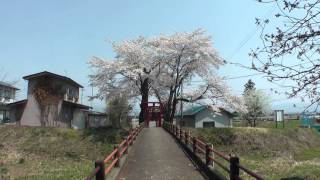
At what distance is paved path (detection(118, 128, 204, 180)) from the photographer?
52.3 feet

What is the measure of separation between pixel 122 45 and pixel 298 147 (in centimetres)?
2195

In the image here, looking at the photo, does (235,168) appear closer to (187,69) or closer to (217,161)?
(217,161)

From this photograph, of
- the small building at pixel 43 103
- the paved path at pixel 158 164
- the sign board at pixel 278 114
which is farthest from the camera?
the sign board at pixel 278 114

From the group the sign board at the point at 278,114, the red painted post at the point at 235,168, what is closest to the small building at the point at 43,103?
the sign board at the point at 278,114

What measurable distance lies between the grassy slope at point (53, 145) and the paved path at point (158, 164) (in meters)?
8.67

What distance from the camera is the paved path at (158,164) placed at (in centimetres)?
1593

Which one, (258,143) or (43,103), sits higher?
(43,103)

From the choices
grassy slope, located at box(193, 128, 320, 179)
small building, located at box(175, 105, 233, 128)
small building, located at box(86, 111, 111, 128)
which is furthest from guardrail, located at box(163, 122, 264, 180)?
small building, located at box(175, 105, 233, 128)

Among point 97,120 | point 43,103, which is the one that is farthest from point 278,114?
point 43,103

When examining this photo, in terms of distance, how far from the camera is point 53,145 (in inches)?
1539

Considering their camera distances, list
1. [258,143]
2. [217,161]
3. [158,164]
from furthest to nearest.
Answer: [258,143] → [158,164] → [217,161]

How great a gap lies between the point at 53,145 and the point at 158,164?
22184mm

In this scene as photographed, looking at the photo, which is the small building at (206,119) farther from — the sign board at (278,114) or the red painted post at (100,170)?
the red painted post at (100,170)

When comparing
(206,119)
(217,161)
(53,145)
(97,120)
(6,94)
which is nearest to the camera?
(217,161)
